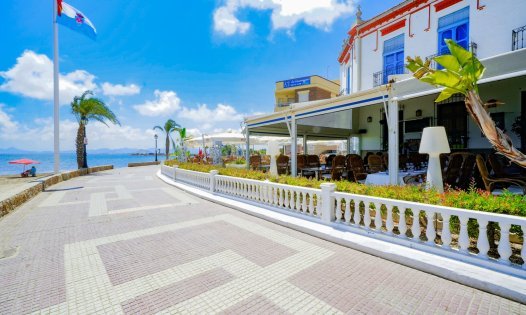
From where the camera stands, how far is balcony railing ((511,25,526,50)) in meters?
7.79

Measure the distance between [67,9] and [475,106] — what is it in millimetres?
18300

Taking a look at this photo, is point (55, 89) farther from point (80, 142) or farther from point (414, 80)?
point (414, 80)

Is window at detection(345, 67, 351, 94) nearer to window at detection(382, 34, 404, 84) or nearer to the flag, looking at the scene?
window at detection(382, 34, 404, 84)

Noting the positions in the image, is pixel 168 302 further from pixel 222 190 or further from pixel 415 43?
pixel 415 43

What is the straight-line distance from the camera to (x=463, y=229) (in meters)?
2.96

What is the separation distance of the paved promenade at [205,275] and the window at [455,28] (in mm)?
10222

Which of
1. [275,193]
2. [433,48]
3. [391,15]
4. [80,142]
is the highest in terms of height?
[391,15]

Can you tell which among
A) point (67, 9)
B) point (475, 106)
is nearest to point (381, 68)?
point (475, 106)

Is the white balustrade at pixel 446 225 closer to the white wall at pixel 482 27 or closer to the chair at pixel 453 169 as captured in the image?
the chair at pixel 453 169

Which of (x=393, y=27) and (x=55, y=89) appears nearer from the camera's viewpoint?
(x=393, y=27)

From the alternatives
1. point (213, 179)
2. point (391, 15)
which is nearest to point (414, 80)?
point (213, 179)

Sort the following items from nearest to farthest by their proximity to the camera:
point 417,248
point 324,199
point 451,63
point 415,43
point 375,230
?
1. point 451,63
2. point 417,248
3. point 375,230
4. point 324,199
5. point 415,43

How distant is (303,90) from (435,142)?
94.1 feet

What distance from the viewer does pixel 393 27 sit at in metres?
11.1
